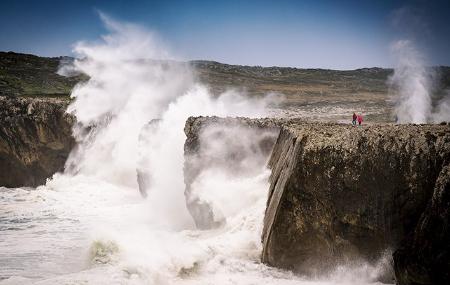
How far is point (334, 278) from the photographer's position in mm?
8328

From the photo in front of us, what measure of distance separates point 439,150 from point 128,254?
7508 mm

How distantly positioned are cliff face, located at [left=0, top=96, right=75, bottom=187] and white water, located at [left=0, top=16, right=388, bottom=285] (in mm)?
841

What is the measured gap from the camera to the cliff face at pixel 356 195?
7.29 m

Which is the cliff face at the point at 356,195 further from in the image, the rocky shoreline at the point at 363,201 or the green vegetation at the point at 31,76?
the green vegetation at the point at 31,76

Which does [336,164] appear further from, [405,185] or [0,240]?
[0,240]

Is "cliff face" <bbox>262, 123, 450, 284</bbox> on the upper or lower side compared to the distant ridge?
lower

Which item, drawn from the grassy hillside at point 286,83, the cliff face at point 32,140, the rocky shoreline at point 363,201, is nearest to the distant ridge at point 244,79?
the grassy hillside at point 286,83

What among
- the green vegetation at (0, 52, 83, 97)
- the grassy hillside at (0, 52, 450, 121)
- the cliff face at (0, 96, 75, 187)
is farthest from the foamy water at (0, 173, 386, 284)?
the green vegetation at (0, 52, 83, 97)

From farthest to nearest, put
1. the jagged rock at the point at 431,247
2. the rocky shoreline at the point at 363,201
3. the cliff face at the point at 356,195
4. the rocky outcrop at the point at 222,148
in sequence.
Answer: the rocky outcrop at the point at 222,148, the cliff face at the point at 356,195, the rocky shoreline at the point at 363,201, the jagged rock at the point at 431,247

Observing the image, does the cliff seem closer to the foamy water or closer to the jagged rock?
the jagged rock

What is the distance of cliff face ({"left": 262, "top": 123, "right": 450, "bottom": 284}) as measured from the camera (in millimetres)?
7293

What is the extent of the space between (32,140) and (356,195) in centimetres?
2141

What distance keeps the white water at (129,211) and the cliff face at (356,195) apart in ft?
1.65

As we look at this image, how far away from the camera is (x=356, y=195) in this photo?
813 cm
